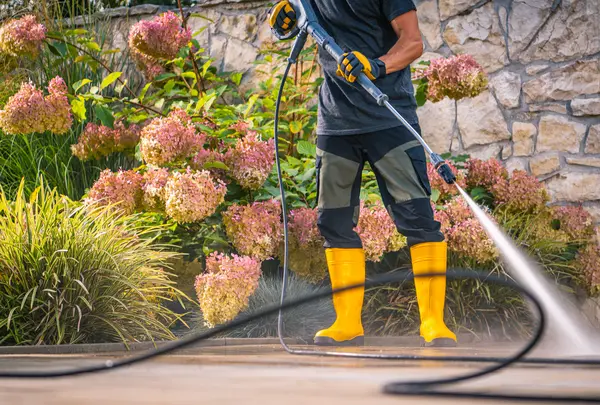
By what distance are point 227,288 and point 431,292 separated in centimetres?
86

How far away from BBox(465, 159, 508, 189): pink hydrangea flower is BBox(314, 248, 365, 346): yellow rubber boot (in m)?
1.49

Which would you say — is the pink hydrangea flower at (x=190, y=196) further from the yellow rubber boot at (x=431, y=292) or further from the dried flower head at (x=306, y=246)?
the yellow rubber boot at (x=431, y=292)

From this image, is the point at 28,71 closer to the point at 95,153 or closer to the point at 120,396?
Result: the point at 95,153

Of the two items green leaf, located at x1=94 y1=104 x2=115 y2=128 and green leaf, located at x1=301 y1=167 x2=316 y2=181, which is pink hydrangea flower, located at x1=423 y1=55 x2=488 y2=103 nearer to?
green leaf, located at x1=301 y1=167 x2=316 y2=181

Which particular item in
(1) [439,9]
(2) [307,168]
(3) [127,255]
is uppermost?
(1) [439,9]

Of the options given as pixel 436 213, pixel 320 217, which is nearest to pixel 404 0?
pixel 320 217

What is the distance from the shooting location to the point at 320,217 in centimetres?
303

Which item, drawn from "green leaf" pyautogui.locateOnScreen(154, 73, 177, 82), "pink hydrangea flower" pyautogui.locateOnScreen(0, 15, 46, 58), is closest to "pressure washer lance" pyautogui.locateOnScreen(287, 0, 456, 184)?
"green leaf" pyautogui.locateOnScreen(154, 73, 177, 82)

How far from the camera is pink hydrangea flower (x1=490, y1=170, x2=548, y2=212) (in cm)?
414

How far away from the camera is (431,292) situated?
2916 millimetres

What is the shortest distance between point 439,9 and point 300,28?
2.30 m

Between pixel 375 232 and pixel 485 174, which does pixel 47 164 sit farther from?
pixel 485 174

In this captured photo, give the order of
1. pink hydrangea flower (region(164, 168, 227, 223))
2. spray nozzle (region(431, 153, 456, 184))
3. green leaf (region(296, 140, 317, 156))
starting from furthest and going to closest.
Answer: green leaf (region(296, 140, 317, 156)) → pink hydrangea flower (region(164, 168, 227, 223)) → spray nozzle (region(431, 153, 456, 184))

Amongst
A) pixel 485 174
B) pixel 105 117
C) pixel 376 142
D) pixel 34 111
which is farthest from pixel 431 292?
pixel 34 111
